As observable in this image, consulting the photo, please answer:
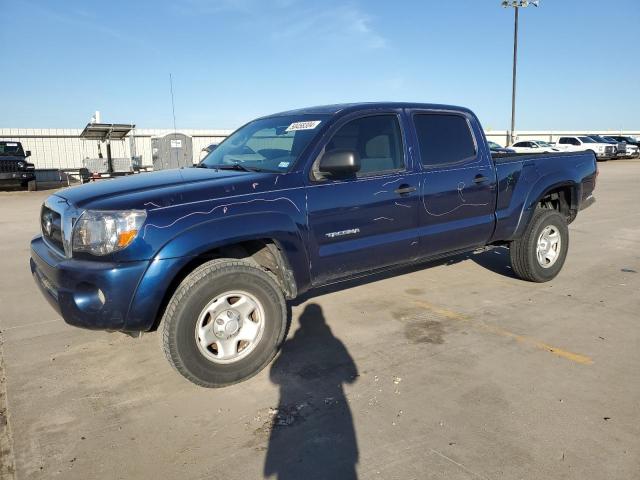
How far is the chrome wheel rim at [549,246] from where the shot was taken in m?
5.42

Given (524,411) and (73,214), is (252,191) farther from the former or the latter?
(524,411)

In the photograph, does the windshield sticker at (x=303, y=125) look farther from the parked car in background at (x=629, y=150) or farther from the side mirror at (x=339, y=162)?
the parked car in background at (x=629, y=150)

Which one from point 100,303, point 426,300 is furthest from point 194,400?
point 426,300

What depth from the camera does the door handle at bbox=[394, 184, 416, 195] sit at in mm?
4041

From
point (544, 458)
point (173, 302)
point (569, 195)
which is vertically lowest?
point (544, 458)

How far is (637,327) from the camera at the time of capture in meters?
4.14

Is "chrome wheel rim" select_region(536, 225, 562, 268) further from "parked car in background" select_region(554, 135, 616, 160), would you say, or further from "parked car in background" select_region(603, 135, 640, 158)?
"parked car in background" select_region(603, 135, 640, 158)

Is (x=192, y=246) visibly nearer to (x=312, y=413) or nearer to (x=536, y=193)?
(x=312, y=413)

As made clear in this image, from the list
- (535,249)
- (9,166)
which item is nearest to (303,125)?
(535,249)

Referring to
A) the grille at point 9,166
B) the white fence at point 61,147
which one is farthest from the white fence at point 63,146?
the grille at point 9,166

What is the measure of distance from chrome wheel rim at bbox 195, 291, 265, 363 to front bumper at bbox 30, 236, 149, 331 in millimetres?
445

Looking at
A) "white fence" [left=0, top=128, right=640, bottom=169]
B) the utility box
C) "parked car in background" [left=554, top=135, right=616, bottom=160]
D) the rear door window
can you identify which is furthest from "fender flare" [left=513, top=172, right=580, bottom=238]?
"parked car in background" [left=554, top=135, right=616, bottom=160]

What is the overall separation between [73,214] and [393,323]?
107 inches

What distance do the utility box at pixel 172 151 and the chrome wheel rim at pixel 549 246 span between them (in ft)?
55.1
